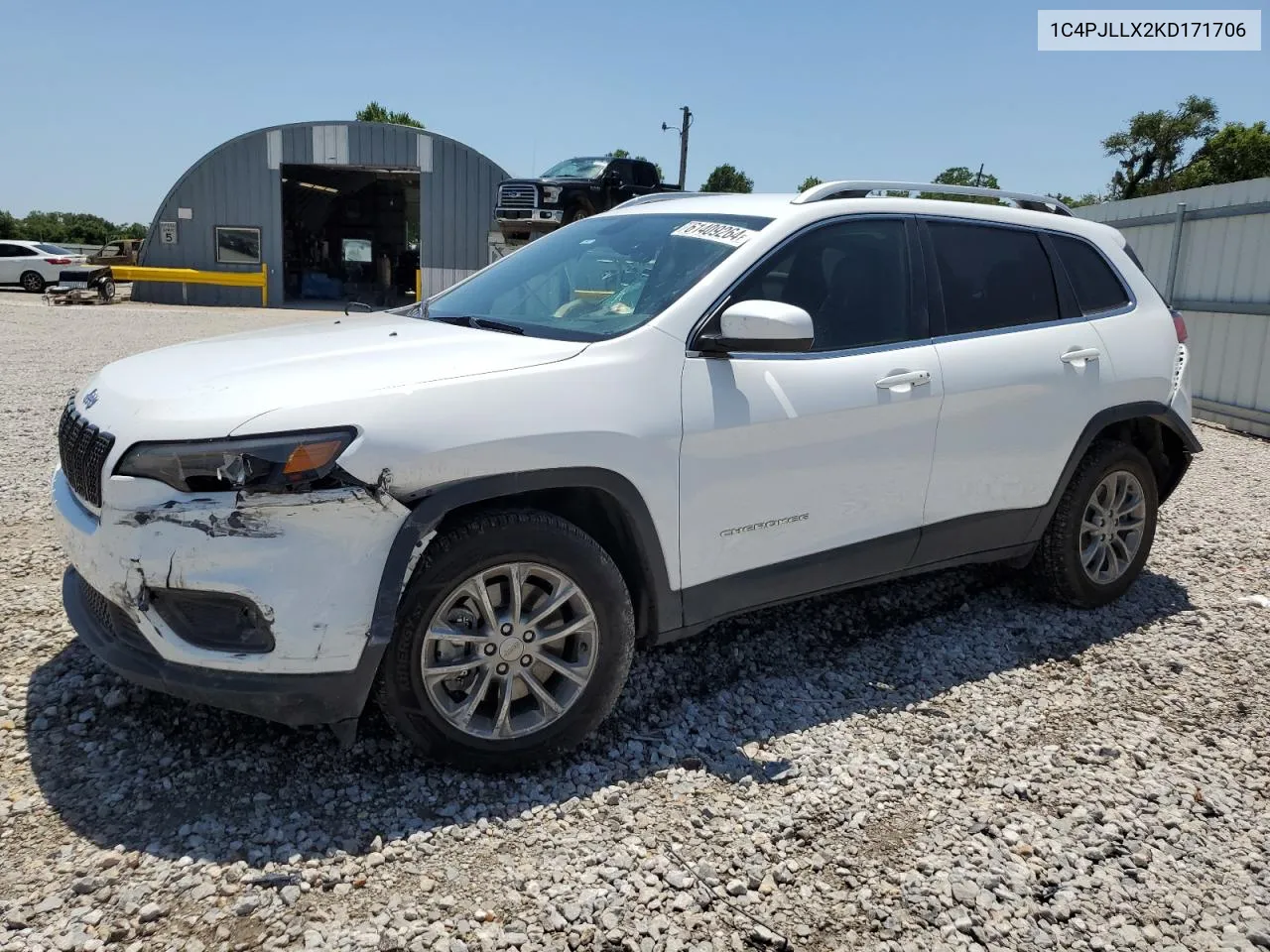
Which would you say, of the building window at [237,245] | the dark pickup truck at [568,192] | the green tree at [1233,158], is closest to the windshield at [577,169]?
the dark pickup truck at [568,192]

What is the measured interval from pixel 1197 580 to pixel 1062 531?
1.39 m

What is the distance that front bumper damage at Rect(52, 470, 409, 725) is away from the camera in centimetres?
260

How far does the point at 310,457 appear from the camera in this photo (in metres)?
2.61

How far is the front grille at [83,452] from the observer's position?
279cm

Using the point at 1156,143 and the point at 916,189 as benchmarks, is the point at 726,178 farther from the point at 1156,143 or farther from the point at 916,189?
the point at 916,189

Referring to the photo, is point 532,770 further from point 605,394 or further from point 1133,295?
point 1133,295

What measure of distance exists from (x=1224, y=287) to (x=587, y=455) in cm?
1034

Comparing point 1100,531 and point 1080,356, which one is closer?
point 1080,356

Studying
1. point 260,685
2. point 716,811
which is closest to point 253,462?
point 260,685

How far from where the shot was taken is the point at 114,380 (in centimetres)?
311

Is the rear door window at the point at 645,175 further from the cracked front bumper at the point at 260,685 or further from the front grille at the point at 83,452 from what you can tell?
the cracked front bumper at the point at 260,685

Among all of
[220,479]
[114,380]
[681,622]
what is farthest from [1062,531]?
[114,380]

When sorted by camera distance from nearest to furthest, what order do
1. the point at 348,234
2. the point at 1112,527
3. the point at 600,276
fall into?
the point at 600,276 → the point at 1112,527 → the point at 348,234

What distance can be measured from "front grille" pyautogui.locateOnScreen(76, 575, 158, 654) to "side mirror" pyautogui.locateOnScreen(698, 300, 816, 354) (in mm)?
1900
